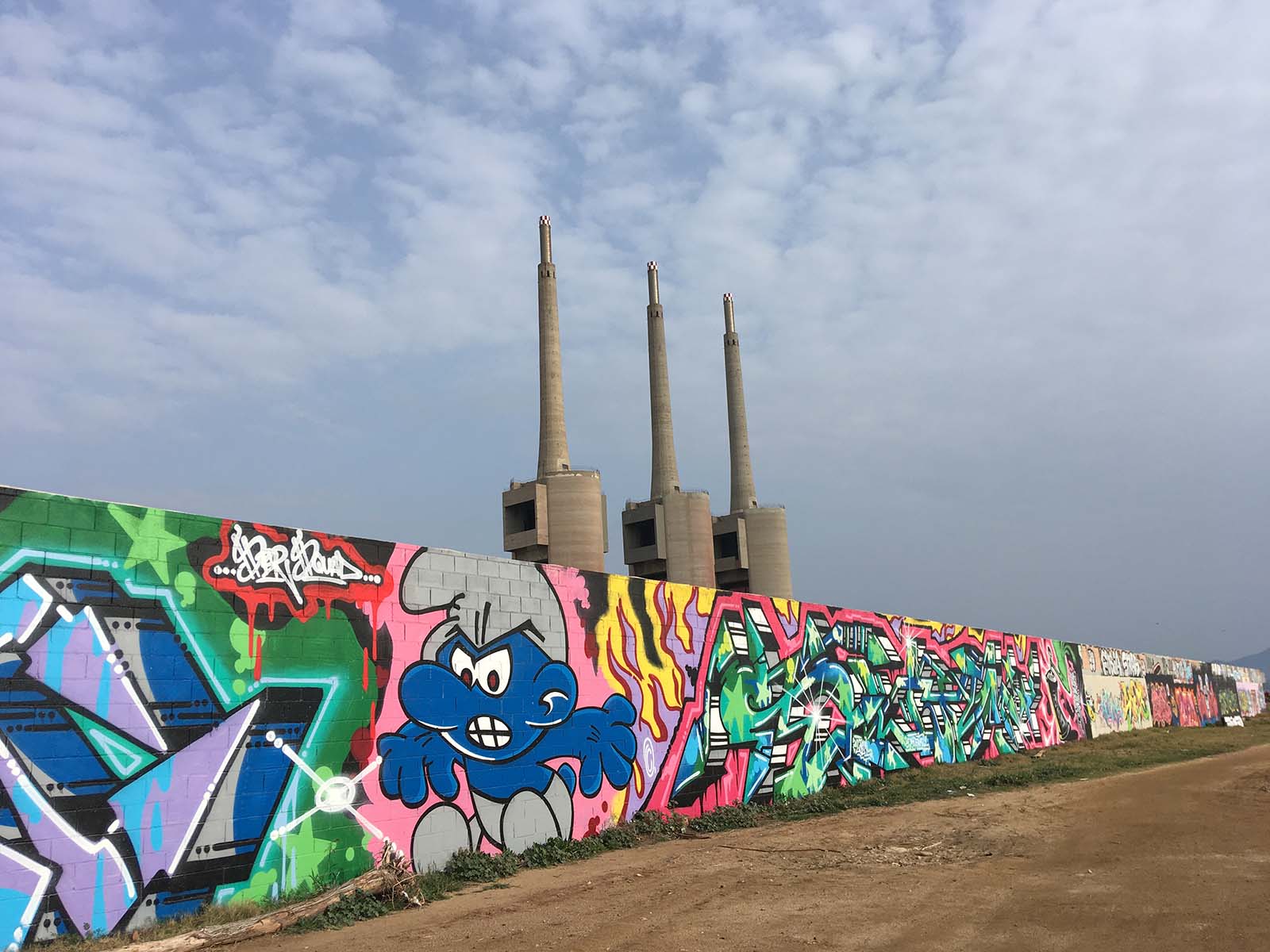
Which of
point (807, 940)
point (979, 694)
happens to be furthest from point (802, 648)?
point (807, 940)

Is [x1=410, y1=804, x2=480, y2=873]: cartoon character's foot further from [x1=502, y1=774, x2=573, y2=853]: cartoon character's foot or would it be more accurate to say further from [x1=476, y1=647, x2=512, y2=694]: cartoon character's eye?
[x1=476, y1=647, x2=512, y2=694]: cartoon character's eye

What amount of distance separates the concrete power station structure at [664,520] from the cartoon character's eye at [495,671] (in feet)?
143

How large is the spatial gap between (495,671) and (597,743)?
2550 mm

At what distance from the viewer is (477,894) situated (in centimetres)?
1086

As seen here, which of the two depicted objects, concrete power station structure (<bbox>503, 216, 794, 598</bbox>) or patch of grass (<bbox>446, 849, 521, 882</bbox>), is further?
concrete power station structure (<bbox>503, 216, 794, 598</bbox>)

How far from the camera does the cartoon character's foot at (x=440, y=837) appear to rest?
11.5m

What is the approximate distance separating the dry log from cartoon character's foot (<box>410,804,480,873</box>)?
98 centimetres

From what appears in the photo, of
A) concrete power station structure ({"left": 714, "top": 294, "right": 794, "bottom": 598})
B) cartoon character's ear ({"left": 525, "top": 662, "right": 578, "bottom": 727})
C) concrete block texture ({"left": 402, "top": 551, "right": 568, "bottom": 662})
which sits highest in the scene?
concrete power station structure ({"left": 714, "top": 294, "right": 794, "bottom": 598})

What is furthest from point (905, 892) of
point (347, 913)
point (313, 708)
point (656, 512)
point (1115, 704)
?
point (656, 512)

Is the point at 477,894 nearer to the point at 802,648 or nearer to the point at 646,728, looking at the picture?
the point at 646,728

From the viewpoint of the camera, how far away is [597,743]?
14555mm

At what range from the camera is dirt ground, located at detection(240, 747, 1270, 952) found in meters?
8.29

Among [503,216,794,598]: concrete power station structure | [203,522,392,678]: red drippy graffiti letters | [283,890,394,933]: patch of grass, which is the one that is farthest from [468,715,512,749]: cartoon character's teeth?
[503,216,794,598]: concrete power station structure

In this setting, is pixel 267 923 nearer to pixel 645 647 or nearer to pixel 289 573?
pixel 289 573
